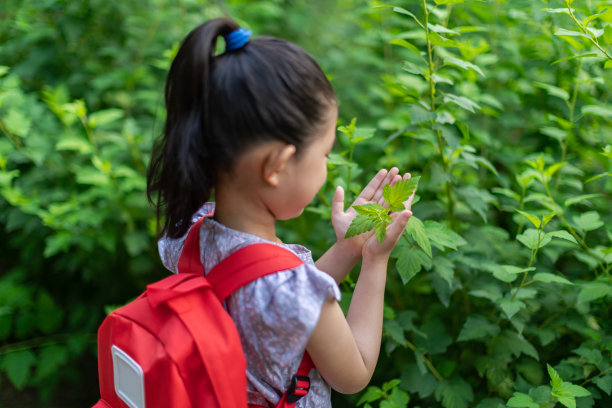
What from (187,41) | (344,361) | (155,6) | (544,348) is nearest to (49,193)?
(155,6)

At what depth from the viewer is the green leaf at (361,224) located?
3.82 feet

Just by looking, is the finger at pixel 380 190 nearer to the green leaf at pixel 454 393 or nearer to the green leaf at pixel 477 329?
the green leaf at pixel 477 329

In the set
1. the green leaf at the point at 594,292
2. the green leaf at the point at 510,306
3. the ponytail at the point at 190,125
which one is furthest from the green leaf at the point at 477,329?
the ponytail at the point at 190,125

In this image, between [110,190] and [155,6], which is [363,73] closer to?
[155,6]

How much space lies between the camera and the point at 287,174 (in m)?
1.04

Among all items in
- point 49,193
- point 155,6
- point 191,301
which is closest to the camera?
point 191,301

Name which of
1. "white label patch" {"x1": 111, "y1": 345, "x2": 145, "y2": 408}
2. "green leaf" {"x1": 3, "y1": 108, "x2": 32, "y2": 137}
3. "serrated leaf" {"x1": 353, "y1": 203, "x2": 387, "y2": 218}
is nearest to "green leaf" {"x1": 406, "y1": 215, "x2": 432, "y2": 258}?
"serrated leaf" {"x1": 353, "y1": 203, "x2": 387, "y2": 218}

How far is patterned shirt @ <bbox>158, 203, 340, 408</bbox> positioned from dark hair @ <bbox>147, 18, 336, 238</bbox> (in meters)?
0.12

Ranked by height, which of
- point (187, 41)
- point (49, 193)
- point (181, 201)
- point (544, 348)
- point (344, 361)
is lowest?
point (544, 348)

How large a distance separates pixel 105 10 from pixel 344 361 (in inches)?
88.3

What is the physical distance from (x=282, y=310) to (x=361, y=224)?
11.5 inches

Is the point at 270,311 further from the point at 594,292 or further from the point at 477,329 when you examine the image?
the point at 594,292

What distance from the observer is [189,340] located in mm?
979

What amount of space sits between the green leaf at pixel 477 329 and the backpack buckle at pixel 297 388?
1.73 feet
